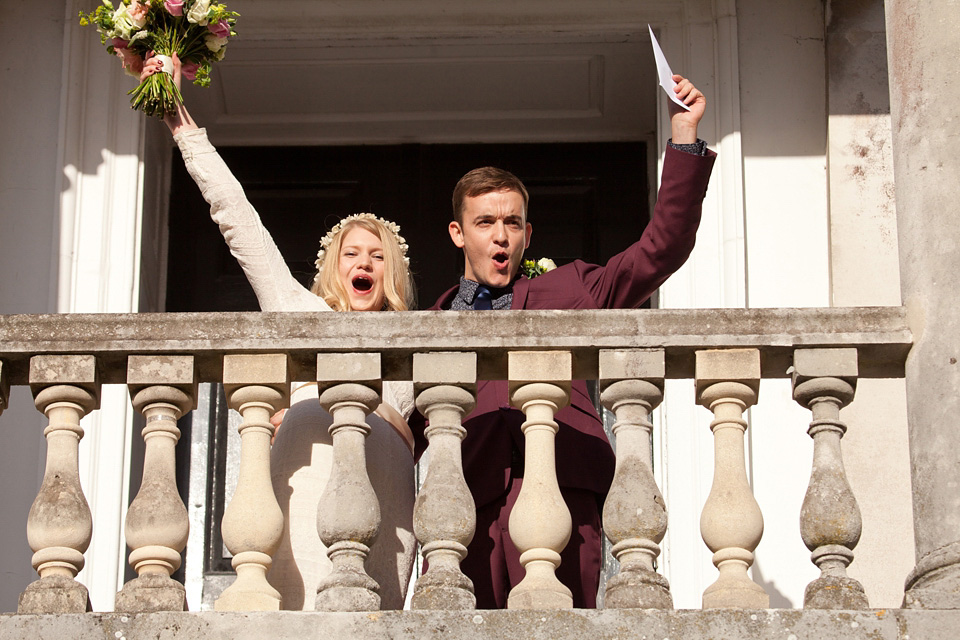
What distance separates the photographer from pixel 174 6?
6207 millimetres

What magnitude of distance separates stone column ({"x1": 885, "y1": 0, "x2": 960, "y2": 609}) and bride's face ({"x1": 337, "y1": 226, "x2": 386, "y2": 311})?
1758mm

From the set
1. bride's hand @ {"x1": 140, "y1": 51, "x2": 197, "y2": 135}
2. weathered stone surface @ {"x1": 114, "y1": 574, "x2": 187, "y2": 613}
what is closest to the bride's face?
bride's hand @ {"x1": 140, "y1": 51, "x2": 197, "y2": 135}

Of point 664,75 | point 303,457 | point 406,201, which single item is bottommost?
point 303,457

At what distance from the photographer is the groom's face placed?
640 cm

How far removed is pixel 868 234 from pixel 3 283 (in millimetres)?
3507

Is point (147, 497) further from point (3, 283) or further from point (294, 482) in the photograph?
point (3, 283)

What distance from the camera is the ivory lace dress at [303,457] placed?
5578mm

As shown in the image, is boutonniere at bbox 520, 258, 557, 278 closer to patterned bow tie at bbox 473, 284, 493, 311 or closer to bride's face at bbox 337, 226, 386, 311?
patterned bow tie at bbox 473, 284, 493, 311

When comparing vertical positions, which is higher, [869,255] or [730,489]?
[869,255]

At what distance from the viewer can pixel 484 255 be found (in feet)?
21.0

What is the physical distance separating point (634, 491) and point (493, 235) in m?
1.47

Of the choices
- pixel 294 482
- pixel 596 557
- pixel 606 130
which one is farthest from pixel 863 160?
pixel 294 482

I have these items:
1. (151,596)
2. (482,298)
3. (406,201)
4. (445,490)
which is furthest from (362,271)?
(406,201)

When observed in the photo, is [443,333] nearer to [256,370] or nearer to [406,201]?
[256,370]
